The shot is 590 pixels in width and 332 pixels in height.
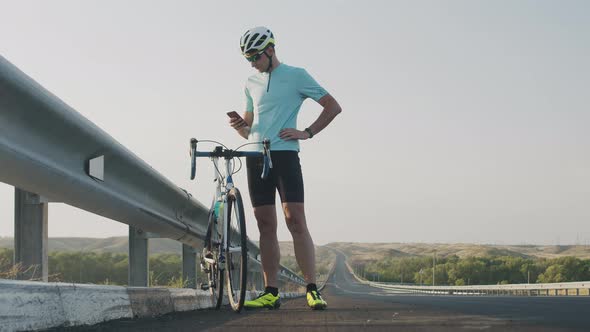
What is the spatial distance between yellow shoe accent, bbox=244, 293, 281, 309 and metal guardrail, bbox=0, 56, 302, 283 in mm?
1197

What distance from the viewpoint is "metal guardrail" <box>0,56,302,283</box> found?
5.19 metres

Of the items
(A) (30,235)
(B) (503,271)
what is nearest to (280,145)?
(A) (30,235)

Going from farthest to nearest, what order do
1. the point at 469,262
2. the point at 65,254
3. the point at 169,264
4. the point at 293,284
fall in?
the point at 469,262
the point at 293,284
the point at 169,264
the point at 65,254

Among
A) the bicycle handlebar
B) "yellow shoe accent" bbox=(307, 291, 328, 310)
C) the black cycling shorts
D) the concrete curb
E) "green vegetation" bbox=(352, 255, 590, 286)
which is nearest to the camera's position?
the concrete curb

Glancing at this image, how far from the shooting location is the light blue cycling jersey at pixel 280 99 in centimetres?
814

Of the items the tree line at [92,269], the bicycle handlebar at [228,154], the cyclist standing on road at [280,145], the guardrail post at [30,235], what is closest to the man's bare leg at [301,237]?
the cyclist standing on road at [280,145]

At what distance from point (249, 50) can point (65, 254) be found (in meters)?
2.65

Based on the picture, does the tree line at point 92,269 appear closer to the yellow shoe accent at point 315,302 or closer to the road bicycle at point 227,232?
the road bicycle at point 227,232

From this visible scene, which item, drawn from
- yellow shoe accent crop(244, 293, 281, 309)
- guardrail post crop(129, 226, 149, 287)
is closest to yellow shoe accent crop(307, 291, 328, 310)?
yellow shoe accent crop(244, 293, 281, 309)

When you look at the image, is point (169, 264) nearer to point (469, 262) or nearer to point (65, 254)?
point (65, 254)

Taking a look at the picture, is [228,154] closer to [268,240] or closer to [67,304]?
[268,240]

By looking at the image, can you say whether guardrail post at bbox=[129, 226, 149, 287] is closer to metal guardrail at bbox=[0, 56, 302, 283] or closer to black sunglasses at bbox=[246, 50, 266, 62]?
metal guardrail at bbox=[0, 56, 302, 283]

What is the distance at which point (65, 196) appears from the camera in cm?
616

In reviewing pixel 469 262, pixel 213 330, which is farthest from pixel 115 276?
pixel 469 262
